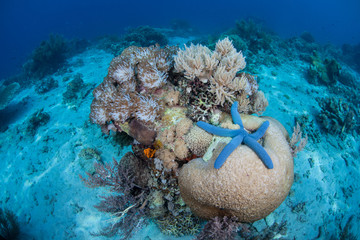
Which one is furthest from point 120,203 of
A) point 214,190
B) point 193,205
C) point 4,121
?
point 4,121

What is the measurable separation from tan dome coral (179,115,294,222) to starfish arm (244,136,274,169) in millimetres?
76

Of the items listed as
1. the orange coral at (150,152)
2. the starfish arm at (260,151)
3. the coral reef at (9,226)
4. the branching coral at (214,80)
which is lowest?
the coral reef at (9,226)

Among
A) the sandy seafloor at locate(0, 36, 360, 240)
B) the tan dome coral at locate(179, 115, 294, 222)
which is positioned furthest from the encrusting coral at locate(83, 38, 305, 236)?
the sandy seafloor at locate(0, 36, 360, 240)

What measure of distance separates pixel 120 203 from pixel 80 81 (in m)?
8.53

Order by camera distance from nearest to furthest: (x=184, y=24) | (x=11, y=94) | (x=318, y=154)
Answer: (x=318, y=154) → (x=11, y=94) → (x=184, y=24)

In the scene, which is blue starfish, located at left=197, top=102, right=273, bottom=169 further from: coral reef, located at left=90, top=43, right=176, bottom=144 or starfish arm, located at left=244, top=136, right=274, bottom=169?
coral reef, located at left=90, top=43, right=176, bottom=144

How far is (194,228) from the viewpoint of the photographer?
403 cm

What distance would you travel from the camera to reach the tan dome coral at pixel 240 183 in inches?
112

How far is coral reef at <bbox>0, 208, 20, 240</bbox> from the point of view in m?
4.92

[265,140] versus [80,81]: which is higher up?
[265,140]

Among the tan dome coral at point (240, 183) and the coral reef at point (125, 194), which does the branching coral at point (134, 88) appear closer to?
the coral reef at point (125, 194)

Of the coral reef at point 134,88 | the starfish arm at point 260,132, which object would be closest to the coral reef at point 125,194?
the coral reef at point 134,88

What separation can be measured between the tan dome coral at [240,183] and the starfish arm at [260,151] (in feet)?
0.25

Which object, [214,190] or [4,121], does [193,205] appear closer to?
[214,190]
